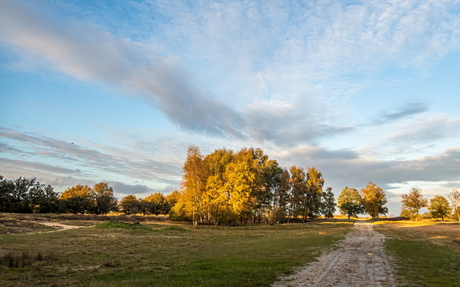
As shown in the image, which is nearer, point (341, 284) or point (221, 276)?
point (341, 284)

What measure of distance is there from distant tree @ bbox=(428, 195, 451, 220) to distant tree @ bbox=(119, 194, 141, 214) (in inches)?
4542

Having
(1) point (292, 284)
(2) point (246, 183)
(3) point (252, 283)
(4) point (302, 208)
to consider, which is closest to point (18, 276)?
(3) point (252, 283)

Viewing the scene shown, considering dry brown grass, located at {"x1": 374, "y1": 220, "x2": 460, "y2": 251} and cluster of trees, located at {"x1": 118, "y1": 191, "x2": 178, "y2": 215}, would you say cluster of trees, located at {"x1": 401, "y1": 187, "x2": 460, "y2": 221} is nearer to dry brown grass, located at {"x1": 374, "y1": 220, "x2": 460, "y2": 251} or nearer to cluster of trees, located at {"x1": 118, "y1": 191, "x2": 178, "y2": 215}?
dry brown grass, located at {"x1": 374, "y1": 220, "x2": 460, "y2": 251}

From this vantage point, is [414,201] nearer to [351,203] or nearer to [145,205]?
[351,203]

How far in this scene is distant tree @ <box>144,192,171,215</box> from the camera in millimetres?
108875

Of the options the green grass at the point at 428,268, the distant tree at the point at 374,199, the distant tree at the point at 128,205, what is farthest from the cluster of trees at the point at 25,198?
the distant tree at the point at 374,199

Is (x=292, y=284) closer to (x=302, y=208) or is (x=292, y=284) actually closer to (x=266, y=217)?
(x=266, y=217)

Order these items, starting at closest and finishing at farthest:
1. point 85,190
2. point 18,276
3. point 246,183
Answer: point 18,276, point 246,183, point 85,190

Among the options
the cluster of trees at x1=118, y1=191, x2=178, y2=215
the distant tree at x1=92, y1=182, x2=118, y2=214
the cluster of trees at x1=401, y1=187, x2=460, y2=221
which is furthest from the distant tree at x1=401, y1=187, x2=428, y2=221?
the distant tree at x1=92, y1=182, x2=118, y2=214

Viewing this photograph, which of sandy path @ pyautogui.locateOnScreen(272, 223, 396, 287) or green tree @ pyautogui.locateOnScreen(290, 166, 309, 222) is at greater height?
green tree @ pyautogui.locateOnScreen(290, 166, 309, 222)

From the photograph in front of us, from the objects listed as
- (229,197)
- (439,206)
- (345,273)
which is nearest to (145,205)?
(229,197)

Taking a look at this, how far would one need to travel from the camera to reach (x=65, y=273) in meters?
12.6

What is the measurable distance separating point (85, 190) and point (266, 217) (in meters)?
74.4

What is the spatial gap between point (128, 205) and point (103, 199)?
16753 mm
